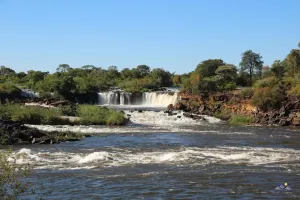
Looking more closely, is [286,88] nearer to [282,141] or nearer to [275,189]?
[282,141]

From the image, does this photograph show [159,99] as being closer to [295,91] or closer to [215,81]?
[215,81]

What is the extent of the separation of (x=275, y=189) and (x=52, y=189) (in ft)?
25.8

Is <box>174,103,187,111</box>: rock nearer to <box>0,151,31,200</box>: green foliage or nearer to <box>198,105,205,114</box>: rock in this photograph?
<box>198,105,205,114</box>: rock

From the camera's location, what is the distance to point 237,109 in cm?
4903

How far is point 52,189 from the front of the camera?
15.4 metres

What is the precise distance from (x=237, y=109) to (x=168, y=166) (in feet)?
102

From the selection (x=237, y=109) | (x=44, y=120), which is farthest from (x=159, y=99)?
(x=44, y=120)

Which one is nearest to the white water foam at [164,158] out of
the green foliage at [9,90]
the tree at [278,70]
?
the green foliage at [9,90]

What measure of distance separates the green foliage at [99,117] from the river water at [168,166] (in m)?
5.77

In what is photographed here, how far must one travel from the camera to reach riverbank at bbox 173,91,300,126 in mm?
42625

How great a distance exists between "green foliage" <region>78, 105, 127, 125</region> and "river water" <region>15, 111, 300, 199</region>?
5.77 meters

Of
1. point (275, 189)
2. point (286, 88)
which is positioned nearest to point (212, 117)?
point (286, 88)

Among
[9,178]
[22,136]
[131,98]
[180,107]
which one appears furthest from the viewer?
[131,98]

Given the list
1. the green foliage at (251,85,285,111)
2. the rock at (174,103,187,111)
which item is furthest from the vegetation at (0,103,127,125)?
the green foliage at (251,85,285,111)
